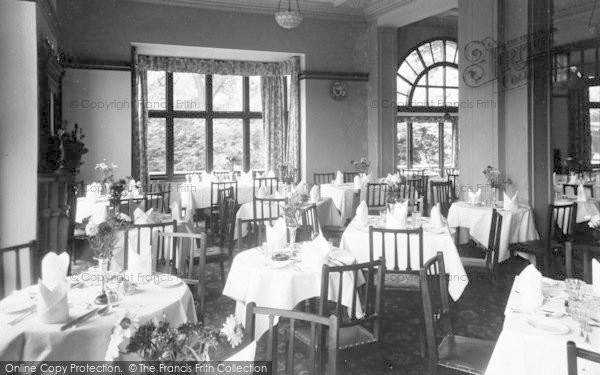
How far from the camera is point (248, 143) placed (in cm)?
1077

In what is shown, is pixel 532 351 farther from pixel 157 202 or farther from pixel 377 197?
pixel 377 197

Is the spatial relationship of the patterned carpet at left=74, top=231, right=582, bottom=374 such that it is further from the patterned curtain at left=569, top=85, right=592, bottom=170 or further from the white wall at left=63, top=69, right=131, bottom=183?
the patterned curtain at left=569, top=85, right=592, bottom=170

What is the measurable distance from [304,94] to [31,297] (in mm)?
7882

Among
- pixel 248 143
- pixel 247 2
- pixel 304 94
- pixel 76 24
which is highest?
pixel 247 2

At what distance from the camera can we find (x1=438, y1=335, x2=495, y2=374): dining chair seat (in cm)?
257

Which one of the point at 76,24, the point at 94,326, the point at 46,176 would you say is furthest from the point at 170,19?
the point at 94,326

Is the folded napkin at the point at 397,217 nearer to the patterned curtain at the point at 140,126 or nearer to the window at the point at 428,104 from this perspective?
the patterned curtain at the point at 140,126

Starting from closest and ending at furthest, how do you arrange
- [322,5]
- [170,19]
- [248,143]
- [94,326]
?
1. [94,326]
2. [170,19]
3. [322,5]
4. [248,143]

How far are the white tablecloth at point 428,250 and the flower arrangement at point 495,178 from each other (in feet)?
7.76

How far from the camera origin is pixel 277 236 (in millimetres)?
3744

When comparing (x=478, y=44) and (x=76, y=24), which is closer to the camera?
(x=478, y=44)

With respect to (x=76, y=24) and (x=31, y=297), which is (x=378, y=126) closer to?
(x=76, y=24)

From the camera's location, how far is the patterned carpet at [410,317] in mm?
3531

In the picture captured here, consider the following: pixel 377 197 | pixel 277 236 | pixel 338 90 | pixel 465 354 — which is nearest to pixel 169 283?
pixel 277 236
